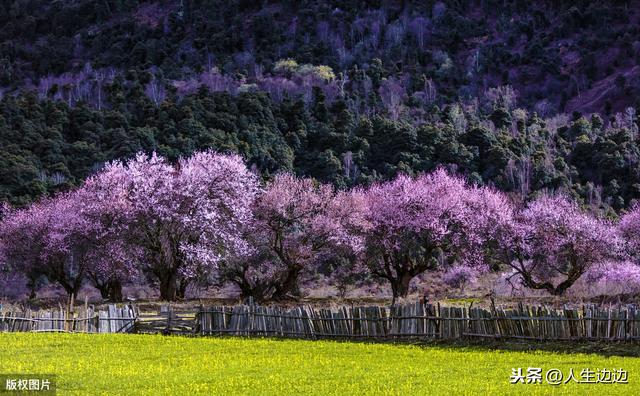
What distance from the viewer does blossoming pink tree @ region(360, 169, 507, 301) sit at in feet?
191

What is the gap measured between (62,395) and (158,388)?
236 cm

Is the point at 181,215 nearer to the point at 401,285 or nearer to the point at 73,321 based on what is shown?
the point at 73,321

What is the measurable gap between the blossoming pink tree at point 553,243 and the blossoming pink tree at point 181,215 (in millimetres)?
19005

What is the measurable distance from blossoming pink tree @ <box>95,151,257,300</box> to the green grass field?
64.2 feet

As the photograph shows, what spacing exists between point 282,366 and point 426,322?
863 cm

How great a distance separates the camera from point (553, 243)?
60031 mm

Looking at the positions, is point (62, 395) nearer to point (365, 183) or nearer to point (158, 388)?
point (158, 388)

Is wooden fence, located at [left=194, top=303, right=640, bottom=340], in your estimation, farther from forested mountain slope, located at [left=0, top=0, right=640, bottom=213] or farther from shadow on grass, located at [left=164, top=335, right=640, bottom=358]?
forested mountain slope, located at [left=0, top=0, right=640, bottom=213]

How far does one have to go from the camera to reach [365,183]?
9138cm

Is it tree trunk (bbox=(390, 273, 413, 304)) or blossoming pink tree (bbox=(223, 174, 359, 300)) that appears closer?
blossoming pink tree (bbox=(223, 174, 359, 300))

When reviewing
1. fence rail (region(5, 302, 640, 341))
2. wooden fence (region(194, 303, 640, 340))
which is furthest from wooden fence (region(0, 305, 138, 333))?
wooden fence (region(194, 303, 640, 340))

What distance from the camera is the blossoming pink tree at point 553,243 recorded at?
58531 millimetres
